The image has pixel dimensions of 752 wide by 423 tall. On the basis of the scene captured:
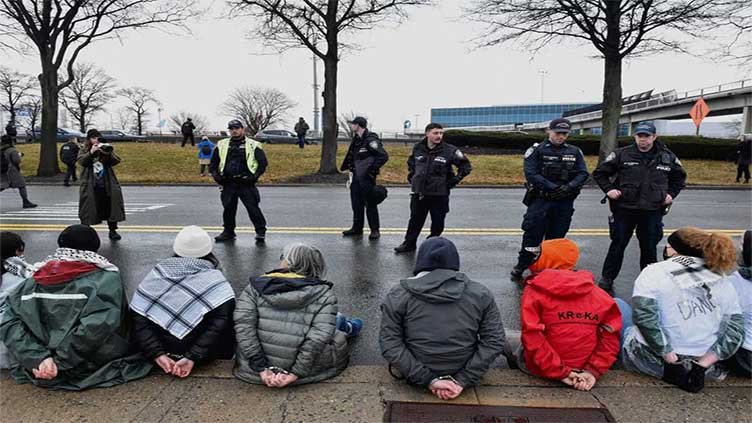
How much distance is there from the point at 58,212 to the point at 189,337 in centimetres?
915

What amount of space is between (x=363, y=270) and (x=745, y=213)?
9.52 meters

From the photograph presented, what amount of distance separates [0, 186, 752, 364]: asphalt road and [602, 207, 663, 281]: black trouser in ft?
1.32

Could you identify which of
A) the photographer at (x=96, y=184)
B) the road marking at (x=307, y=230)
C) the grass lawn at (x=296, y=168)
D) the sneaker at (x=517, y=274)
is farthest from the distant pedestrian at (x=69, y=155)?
the sneaker at (x=517, y=274)

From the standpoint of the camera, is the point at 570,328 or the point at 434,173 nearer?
the point at 570,328

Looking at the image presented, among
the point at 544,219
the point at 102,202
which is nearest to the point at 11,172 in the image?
the point at 102,202

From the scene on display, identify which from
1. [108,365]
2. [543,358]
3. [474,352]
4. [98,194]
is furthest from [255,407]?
[98,194]

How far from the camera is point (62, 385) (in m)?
3.07

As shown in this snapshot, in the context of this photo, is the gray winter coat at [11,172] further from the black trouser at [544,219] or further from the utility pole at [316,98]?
the utility pole at [316,98]

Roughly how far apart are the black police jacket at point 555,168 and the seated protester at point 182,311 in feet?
11.5

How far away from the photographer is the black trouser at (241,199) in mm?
7500

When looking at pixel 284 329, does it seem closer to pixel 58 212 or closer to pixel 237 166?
pixel 237 166

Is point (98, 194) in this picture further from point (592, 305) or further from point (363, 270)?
point (592, 305)

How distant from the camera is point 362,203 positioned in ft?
26.2

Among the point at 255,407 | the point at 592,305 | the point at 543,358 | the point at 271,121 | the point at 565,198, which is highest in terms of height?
the point at 271,121
